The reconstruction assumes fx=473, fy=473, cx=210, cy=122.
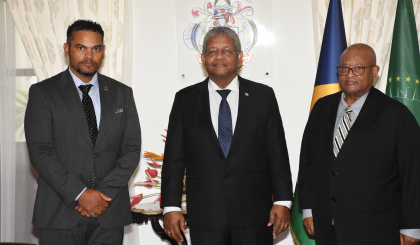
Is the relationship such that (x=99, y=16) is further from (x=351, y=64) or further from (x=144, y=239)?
(x=351, y=64)

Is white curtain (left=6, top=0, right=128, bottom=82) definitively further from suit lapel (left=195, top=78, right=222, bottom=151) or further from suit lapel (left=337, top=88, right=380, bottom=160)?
Result: suit lapel (left=337, top=88, right=380, bottom=160)

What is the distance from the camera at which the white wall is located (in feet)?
14.7

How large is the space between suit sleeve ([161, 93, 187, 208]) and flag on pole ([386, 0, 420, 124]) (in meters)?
1.93

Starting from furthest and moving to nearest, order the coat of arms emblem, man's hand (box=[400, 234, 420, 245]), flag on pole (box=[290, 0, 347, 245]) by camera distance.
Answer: the coat of arms emblem
flag on pole (box=[290, 0, 347, 245])
man's hand (box=[400, 234, 420, 245])

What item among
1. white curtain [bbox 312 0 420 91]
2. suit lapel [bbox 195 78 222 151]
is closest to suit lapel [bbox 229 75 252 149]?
suit lapel [bbox 195 78 222 151]

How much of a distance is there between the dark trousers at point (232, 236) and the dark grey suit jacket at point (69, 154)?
48 centimetres

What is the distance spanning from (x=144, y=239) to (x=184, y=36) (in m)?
1.99

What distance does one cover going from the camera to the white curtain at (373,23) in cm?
424

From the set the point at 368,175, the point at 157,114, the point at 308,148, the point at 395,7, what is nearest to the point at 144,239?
the point at 157,114

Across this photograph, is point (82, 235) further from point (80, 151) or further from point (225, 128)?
point (225, 128)

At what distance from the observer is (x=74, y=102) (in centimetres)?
268

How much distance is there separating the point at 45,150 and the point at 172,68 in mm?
2124

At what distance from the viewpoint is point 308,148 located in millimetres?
2791

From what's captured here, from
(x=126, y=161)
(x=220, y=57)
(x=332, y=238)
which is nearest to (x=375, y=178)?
(x=332, y=238)
